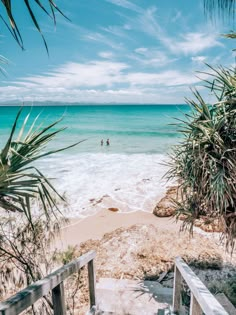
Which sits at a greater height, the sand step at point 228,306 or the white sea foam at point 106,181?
the sand step at point 228,306

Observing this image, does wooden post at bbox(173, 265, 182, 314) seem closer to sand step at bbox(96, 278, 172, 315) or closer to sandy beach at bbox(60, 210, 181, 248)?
sand step at bbox(96, 278, 172, 315)

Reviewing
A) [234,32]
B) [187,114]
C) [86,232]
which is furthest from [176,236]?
[234,32]

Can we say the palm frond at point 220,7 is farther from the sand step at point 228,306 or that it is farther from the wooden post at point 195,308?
the sand step at point 228,306

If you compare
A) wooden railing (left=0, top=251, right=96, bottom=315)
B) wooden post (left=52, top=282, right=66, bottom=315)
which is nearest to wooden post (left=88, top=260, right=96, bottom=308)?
wooden railing (left=0, top=251, right=96, bottom=315)

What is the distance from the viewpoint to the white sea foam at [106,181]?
11211 millimetres

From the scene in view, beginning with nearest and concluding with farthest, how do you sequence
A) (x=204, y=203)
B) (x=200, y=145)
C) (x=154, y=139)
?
(x=200, y=145)
(x=204, y=203)
(x=154, y=139)

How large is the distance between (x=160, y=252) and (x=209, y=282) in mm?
1389

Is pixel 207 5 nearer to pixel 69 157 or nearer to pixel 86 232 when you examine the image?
pixel 86 232

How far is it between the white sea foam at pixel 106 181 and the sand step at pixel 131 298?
13.3 feet

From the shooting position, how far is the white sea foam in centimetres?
1121

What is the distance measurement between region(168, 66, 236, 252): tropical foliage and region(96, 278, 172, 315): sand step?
152cm

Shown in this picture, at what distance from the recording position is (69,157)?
22812 millimetres

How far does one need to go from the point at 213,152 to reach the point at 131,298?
2622 millimetres

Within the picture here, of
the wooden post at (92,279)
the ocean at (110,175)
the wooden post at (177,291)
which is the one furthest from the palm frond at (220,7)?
the wooden post at (92,279)
